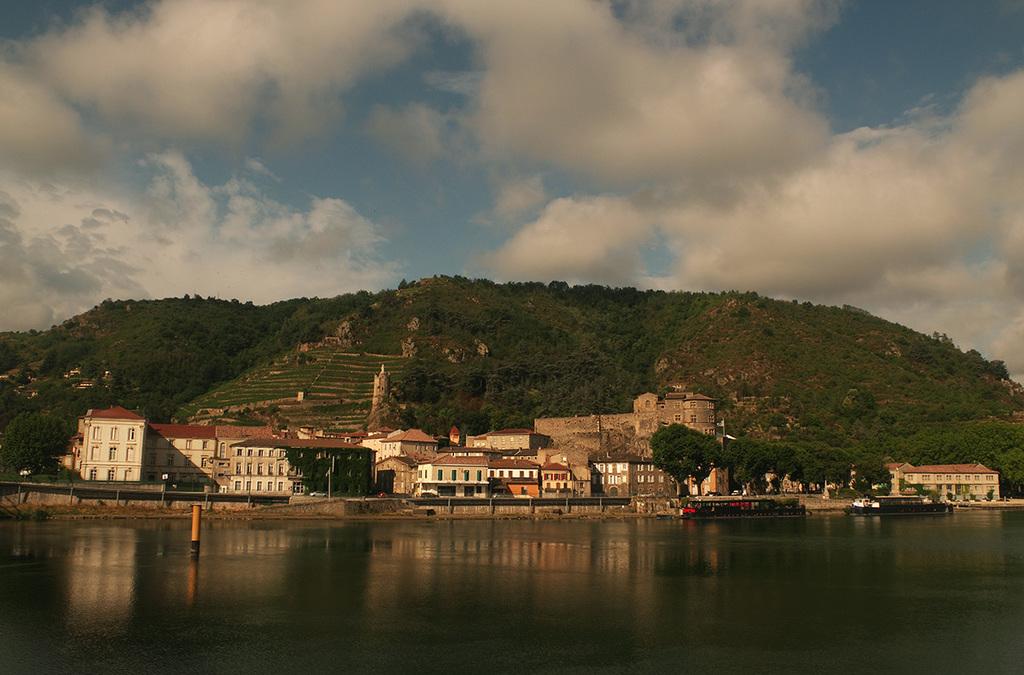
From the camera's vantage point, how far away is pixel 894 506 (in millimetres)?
91250

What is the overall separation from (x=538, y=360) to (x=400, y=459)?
58.4 m

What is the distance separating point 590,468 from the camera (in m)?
87.6

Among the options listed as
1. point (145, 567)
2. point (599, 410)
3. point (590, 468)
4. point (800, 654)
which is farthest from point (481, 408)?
point (800, 654)

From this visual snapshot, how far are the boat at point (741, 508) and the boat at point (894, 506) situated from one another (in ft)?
20.9

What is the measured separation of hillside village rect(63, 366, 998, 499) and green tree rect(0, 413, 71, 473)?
2.40 metres

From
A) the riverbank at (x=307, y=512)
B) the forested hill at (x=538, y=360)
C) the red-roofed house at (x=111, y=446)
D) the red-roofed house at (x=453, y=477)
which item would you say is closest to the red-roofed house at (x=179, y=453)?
the red-roofed house at (x=111, y=446)

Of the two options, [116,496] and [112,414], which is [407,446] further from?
→ [116,496]

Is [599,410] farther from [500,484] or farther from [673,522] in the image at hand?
[673,522]

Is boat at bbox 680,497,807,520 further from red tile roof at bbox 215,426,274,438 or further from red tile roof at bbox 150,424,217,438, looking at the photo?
red tile roof at bbox 150,424,217,438

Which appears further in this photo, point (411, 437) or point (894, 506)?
point (894, 506)

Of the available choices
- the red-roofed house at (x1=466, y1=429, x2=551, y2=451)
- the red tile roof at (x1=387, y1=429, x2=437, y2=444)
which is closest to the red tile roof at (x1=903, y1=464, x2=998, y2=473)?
the red-roofed house at (x1=466, y1=429, x2=551, y2=451)

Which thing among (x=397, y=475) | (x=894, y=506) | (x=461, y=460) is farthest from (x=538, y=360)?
(x=894, y=506)

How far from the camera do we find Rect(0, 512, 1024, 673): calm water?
2148 cm

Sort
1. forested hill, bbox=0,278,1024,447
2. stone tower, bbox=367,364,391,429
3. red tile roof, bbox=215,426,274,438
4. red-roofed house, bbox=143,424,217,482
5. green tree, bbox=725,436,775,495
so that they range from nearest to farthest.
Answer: red-roofed house, bbox=143,424,217,482 → red tile roof, bbox=215,426,274,438 → green tree, bbox=725,436,775,495 → stone tower, bbox=367,364,391,429 → forested hill, bbox=0,278,1024,447
